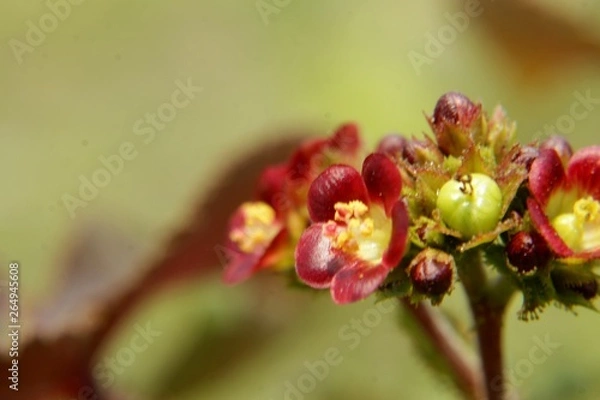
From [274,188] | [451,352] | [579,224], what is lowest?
[451,352]

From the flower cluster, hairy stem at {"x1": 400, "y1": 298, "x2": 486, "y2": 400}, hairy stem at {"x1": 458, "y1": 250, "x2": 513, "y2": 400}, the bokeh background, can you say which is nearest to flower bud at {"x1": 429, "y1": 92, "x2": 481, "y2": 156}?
the flower cluster

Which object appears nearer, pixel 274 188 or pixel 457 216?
pixel 457 216

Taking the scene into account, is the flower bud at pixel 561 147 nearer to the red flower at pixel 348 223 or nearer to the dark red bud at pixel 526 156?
the dark red bud at pixel 526 156

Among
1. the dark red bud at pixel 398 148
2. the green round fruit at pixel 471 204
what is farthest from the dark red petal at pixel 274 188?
the green round fruit at pixel 471 204

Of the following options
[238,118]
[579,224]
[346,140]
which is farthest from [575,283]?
[238,118]

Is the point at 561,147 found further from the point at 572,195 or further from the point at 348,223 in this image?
the point at 348,223

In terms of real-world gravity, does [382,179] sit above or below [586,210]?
above

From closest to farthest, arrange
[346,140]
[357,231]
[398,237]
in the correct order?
[398,237] < [357,231] < [346,140]
